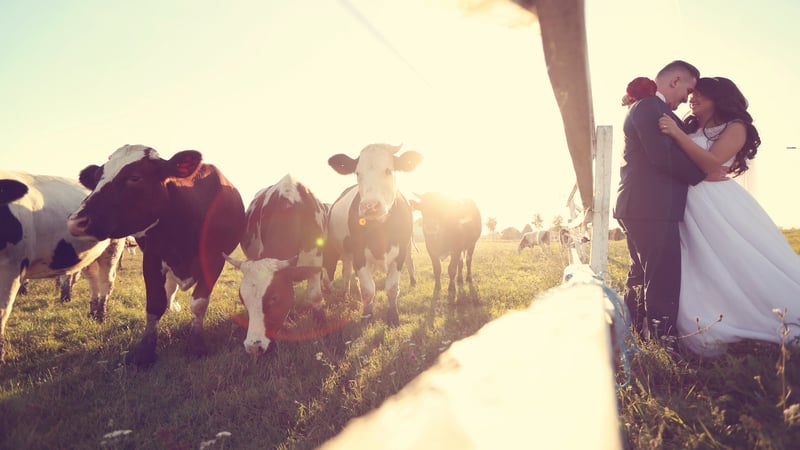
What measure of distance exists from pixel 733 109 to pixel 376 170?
12.1 feet

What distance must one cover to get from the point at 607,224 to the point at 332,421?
418cm

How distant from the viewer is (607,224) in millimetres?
4836

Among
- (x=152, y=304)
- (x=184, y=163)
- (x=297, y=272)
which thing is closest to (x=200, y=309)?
(x=152, y=304)

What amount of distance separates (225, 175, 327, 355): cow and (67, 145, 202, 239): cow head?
1.00 meters

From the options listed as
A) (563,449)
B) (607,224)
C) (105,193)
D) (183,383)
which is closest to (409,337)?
(183,383)

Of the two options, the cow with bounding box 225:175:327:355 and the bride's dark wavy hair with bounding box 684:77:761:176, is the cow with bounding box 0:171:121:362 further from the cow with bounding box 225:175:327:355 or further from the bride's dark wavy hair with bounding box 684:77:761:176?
the bride's dark wavy hair with bounding box 684:77:761:176

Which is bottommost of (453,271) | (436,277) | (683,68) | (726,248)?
(436,277)

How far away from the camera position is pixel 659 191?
10.3 feet

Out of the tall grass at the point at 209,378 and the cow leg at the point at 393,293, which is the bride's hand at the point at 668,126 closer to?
the tall grass at the point at 209,378

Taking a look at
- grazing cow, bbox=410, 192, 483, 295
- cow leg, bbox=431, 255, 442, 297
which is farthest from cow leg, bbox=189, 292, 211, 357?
grazing cow, bbox=410, 192, 483, 295

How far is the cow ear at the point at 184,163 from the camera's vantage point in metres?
4.19

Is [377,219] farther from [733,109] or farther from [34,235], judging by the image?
[34,235]

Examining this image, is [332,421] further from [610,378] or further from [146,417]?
[610,378]

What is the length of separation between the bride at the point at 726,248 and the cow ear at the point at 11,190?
22.2 feet
